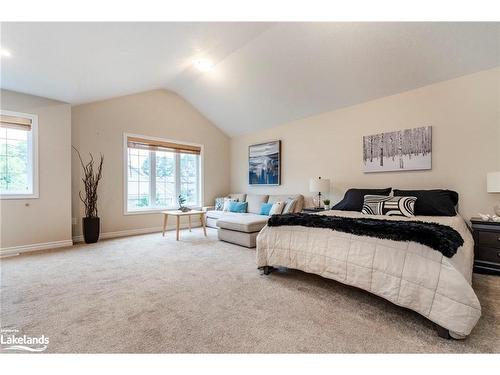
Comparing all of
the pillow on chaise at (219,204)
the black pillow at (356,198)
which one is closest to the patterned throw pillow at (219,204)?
the pillow on chaise at (219,204)

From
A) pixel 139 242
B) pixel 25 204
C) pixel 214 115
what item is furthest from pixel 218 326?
pixel 214 115

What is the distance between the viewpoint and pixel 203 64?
165 inches

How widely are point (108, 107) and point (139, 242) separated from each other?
2.68 meters

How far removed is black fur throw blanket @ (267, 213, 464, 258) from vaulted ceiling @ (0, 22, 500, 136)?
7.79 ft

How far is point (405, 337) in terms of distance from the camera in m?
1.59

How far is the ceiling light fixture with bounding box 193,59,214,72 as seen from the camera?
4.03m

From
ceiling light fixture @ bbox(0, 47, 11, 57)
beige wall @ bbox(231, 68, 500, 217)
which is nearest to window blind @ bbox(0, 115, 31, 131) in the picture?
ceiling light fixture @ bbox(0, 47, 11, 57)

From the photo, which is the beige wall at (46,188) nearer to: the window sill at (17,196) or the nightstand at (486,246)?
the window sill at (17,196)

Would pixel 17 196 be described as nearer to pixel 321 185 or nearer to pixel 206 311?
pixel 206 311

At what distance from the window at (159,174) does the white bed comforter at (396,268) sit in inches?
146

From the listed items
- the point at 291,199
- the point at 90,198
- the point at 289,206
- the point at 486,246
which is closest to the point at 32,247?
the point at 90,198

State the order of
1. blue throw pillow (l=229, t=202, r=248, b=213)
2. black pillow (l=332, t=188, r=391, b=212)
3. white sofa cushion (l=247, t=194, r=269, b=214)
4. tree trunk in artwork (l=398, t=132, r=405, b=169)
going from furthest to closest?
blue throw pillow (l=229, t=202, r=248, b=213)
white sofa cushion (l=247, t=194, r=269, b=214)
tree trunk in artwork (l=398, t=132, r=405, b=169)
black pillow (l=332, t=188, r=391, b=212)

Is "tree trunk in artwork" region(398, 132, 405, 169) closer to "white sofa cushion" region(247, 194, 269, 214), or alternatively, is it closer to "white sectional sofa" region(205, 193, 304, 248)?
"white sectional sofa" region(205, 193, 304, 248)

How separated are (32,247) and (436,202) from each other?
585 cm
